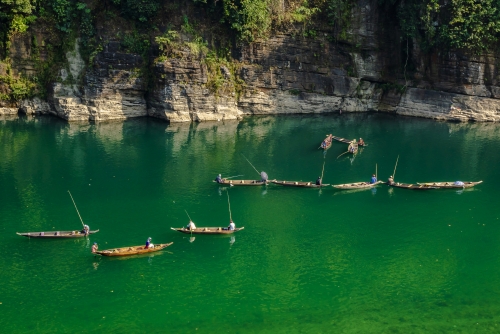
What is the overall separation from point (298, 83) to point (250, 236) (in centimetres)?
3197

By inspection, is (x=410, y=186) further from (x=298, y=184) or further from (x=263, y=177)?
(x=263, y=177)

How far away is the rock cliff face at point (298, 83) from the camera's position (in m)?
64.2

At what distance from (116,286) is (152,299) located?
252 cm

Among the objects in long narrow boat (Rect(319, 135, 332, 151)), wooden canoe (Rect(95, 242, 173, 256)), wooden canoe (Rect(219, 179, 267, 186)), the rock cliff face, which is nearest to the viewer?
wooden canoe (Rect(95, 242, 173, 256))

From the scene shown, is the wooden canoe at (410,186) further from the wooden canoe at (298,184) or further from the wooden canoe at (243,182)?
the wooden canoe at (243,182)

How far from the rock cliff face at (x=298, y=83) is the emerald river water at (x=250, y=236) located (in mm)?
4669

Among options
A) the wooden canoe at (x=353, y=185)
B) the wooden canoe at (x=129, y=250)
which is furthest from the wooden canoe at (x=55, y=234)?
the wooden canoe at (x=353, y=185)

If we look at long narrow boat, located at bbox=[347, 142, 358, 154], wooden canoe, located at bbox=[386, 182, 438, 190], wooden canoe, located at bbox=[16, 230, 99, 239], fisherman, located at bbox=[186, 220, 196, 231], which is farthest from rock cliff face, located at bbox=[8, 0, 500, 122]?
wooden canoe, located at bbox=[16, 230, 99, 239]

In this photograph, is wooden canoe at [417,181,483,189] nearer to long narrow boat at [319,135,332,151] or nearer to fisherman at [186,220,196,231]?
long narrow boat at [319,135,332,151]

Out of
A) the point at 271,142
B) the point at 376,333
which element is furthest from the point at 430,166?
the point at 376,333

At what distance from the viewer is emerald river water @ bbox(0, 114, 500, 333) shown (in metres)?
31.7

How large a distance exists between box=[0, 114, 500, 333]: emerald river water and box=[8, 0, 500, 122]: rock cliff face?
15.3 feet

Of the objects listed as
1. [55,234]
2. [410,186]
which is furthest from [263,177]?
[55,234]

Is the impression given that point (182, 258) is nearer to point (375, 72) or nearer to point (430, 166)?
point (430, 166)
